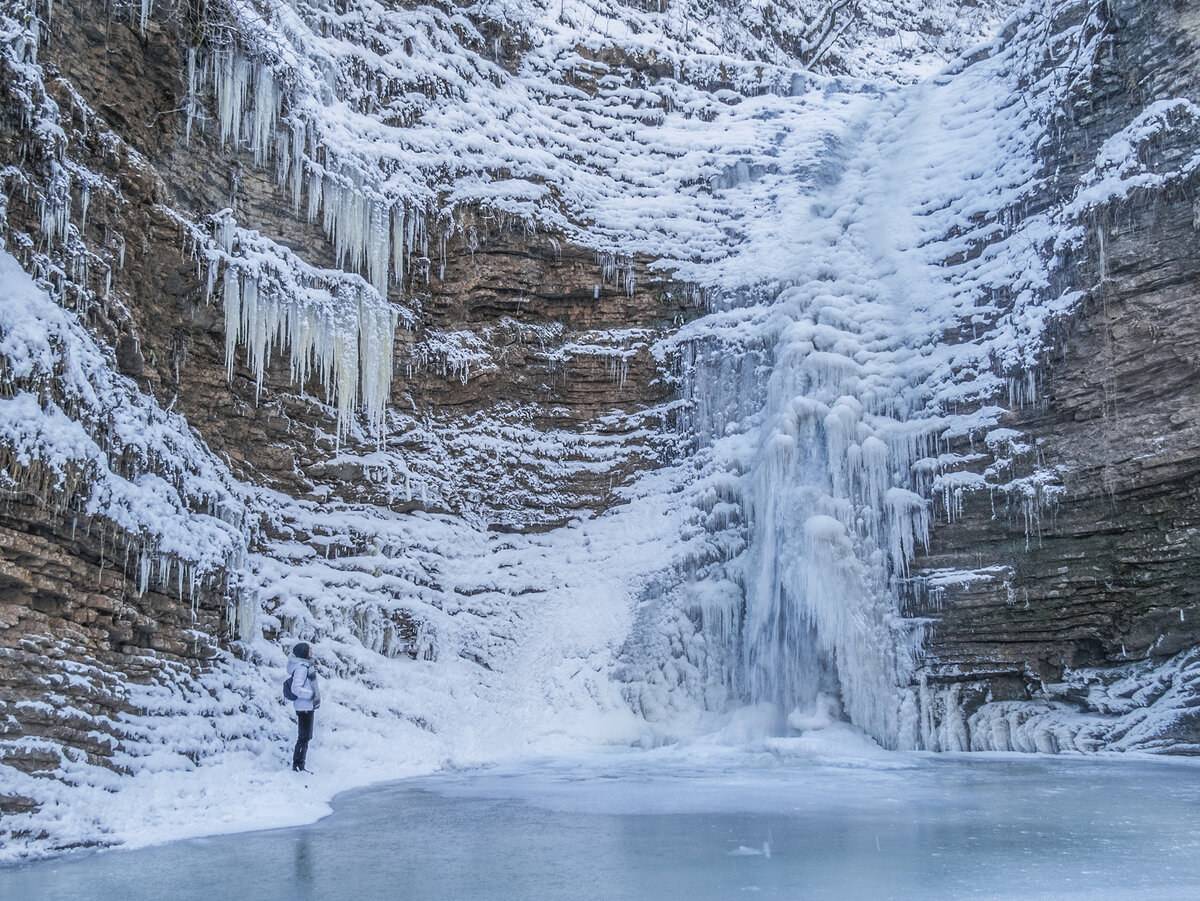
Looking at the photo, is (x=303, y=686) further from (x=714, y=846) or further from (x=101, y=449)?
(x=714, y=846)

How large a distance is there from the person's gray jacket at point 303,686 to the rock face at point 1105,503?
6716 millimetres

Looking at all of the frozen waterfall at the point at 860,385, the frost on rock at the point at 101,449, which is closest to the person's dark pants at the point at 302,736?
the frost on rock at the point at 101,449

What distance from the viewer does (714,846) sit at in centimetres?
496

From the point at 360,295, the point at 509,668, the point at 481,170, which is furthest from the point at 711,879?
the point at 481,170

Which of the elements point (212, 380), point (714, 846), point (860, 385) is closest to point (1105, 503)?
point (860, 385)

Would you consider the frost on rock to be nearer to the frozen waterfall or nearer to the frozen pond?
the frozen pond

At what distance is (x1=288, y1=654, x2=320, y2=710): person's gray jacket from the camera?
812cm

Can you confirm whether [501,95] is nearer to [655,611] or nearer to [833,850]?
[655,611]

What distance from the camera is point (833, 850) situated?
15.7ft

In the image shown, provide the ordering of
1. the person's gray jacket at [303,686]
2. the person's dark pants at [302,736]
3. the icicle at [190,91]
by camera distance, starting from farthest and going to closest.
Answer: the icicle at [190,91], the person's dark pants at [302,736], the person's gray jacket at [303,686]

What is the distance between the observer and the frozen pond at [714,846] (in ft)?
13.4

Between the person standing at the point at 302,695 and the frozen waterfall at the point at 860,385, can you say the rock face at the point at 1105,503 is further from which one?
the person standing at the point at 302,695

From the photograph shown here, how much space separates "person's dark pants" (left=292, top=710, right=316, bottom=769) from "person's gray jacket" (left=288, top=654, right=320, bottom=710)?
78 millimetres

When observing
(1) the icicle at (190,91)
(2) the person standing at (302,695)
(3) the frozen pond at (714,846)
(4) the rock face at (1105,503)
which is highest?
(1) the icicle at (190,91)
